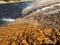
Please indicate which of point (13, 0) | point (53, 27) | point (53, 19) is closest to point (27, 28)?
point (53, 27)

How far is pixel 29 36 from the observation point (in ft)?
21.0

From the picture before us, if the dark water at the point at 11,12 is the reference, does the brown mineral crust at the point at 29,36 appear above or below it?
above

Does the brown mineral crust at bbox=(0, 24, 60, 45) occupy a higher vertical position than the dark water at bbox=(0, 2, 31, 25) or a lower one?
higher

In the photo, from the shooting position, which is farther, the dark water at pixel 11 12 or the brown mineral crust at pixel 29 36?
the dark water at pixel 11 12

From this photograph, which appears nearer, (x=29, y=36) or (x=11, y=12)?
(x=29, y=36)

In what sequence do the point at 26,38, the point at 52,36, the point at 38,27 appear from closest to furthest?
1. the point at 26,38
2. the point at 52,36
3. the point at 38,27

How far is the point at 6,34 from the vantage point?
6367 mm

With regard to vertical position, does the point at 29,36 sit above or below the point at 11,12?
above

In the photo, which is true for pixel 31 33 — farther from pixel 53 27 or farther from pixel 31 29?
pixel 53 27

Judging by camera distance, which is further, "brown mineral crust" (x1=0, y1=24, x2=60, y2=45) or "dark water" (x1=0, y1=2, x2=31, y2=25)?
"dark water" (x1=0, y1=2, x2=31, y2=25)

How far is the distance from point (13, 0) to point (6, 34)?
4093cm

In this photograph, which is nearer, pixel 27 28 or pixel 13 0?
pixel 27 28

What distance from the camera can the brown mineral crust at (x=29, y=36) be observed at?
19.8 ft

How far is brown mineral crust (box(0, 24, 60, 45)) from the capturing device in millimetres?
6031
